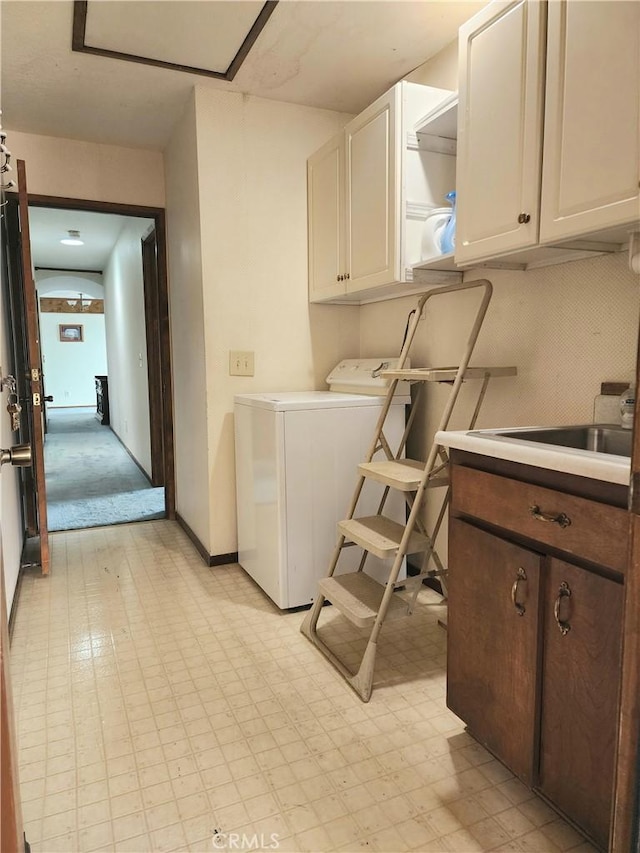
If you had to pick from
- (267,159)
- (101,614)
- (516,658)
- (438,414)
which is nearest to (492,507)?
(516,658)

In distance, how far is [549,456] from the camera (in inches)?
45.6

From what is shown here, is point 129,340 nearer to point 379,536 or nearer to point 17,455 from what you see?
point 379,536

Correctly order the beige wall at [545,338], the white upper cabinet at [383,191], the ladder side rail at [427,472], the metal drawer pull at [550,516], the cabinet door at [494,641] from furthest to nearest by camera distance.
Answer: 1. the white upper cabinet at [383,191]
2. the ladder side rail at [427,472]
3. the beige wall at [545,338]
4. the cabinet door at [494,641]
5. the metal drawer pull at [550,516]

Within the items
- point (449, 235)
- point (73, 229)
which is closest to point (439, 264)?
point (449, 235)

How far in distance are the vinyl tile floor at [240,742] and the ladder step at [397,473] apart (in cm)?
68

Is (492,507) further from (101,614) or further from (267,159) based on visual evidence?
(267,159)

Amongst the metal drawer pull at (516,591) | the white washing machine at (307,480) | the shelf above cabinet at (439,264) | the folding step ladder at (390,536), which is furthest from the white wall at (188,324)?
the metal drawer pull at (516,591)

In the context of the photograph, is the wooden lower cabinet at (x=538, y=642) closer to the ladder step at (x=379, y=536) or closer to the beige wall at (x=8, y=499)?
the ladder step at (x=379, y=536)

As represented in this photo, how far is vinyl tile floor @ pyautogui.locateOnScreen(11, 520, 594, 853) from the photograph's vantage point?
1.29 m

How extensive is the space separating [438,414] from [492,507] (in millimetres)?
1162

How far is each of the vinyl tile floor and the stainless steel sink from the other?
35.6 inches

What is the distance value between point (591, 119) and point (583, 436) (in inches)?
32.0

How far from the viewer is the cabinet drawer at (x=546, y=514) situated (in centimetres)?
105

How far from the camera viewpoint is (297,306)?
299 cm
